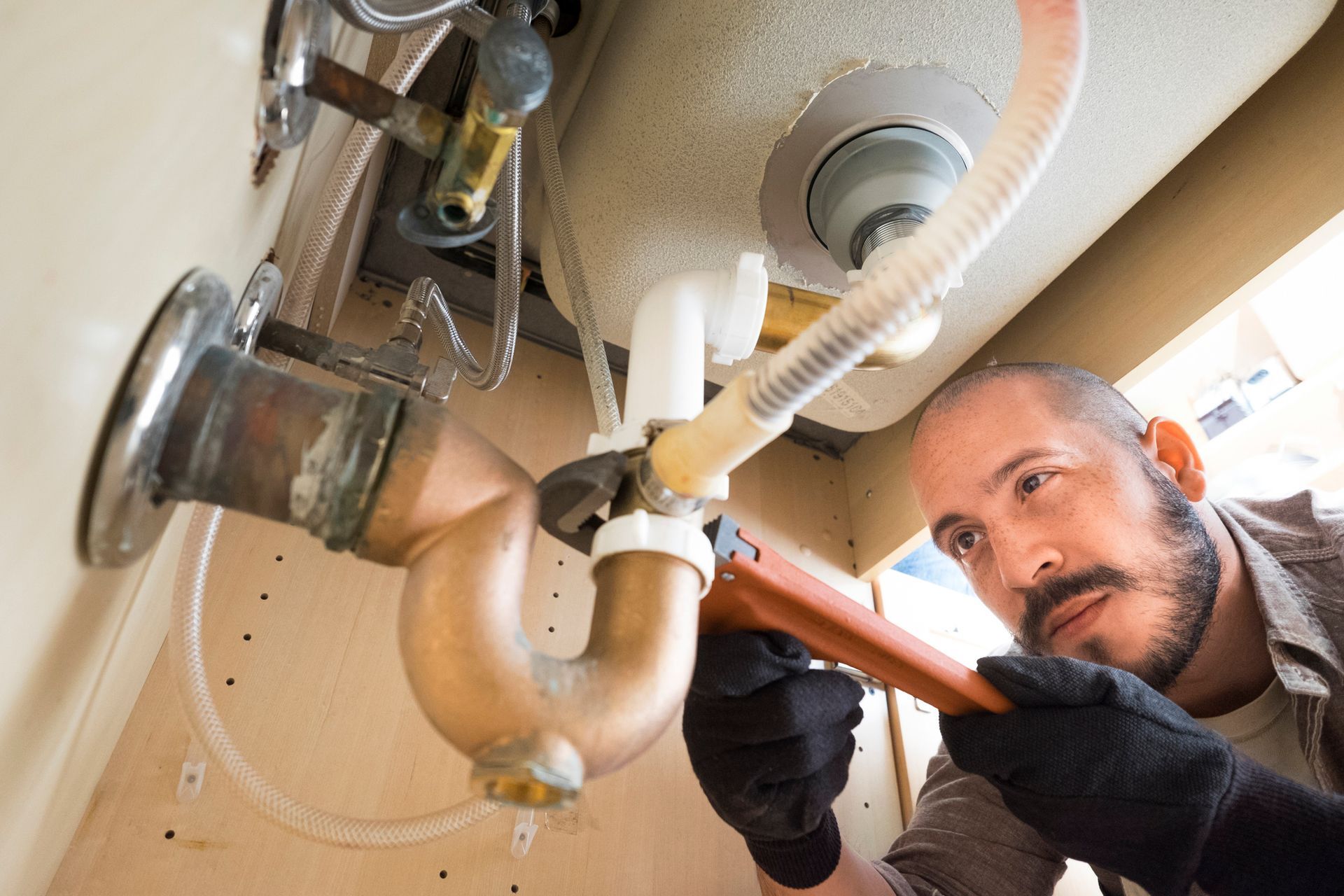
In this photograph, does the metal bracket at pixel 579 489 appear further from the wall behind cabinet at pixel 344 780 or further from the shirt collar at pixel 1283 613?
the shirt collar at pixel 1283 613

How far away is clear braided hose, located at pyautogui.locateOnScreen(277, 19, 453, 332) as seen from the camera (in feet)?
1.56

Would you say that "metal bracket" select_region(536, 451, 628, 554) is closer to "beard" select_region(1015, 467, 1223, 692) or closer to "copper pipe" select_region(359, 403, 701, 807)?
"copper pipe" select_region(359, 403, 701, 807)

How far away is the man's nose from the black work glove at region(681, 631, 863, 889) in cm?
28

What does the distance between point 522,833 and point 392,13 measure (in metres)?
0.62

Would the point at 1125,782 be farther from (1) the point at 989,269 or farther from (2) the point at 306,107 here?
(2) the point at 306,107

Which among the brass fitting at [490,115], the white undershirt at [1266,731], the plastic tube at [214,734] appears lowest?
the plastic tube at [214,734]

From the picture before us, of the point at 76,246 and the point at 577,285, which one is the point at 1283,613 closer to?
the point at 577,285

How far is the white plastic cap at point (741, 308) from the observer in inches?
22.7

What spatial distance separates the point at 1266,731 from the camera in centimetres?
78

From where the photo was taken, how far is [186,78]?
28cm

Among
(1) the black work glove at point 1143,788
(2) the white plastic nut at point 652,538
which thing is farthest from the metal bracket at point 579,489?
(1) the black work glove at point 1143,788

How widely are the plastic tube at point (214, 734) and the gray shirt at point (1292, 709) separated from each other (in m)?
0.53

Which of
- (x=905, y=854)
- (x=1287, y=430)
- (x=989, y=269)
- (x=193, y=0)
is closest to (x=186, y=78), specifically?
(x=193, y=0)

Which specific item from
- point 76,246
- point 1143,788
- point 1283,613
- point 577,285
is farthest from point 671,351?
point 1283,613
